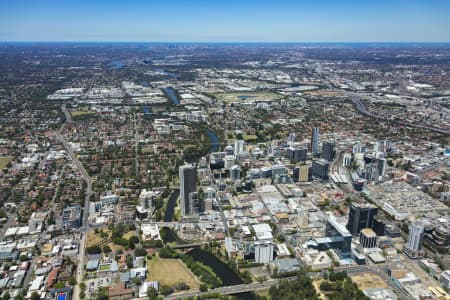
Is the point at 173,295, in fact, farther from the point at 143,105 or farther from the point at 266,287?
the point at 143,105

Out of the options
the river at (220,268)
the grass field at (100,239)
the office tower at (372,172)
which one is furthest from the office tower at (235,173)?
the office tower at (372,172)

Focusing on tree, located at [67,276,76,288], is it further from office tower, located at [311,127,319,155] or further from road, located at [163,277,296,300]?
office tower, located at [311,127,319,155]

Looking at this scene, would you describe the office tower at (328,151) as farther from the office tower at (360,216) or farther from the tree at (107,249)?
the tree at (107,249)

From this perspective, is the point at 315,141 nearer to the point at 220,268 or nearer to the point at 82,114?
the point at 220,268

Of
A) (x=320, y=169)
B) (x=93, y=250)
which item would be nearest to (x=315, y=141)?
(x=320, y=169)

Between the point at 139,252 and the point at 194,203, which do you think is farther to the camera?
the point at 194,203

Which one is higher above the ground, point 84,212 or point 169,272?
point 84,212

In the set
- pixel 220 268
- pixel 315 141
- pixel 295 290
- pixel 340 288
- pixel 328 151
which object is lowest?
pixel 220 268
